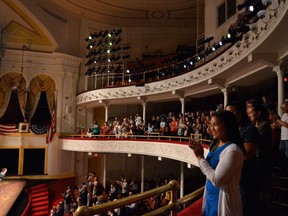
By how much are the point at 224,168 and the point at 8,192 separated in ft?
45.6

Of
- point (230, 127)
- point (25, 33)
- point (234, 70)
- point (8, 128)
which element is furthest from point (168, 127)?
point (25, 33)

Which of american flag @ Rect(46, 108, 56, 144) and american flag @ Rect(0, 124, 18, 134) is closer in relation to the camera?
american flag @ Rect(0, 124, 18, 134)

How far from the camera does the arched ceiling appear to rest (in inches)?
683

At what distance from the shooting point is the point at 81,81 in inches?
722

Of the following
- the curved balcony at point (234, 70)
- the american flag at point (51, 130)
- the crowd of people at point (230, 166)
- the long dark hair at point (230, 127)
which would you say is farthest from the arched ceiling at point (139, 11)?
the long dark hair at point (230, 127)

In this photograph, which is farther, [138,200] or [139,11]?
[139,11]

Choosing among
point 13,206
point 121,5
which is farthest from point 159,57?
point 13,206

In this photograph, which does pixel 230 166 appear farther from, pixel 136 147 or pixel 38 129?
pixel 38 129

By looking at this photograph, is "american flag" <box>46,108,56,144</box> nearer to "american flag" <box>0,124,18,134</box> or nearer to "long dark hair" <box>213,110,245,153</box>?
"american flag" <box>0,124,18,134</box>

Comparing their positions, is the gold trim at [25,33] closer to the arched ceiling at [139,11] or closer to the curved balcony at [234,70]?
the arched ceiling at [139,11]

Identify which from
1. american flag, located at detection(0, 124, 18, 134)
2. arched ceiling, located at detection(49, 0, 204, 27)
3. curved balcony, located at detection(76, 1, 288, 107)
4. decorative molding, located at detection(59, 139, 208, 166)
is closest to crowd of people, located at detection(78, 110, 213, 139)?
decorative molding, located at detection(59, 139, 208, 166)

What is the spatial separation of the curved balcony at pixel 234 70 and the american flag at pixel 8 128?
471 centimetres

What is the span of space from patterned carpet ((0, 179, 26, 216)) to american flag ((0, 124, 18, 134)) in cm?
286

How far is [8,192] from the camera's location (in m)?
A: 12.9
